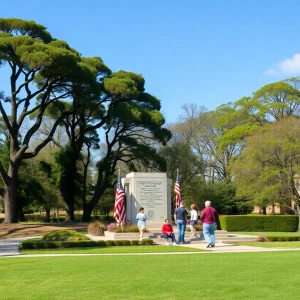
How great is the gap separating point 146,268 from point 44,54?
28104 millimetres

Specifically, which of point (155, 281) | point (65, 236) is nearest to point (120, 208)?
point (65, 236)

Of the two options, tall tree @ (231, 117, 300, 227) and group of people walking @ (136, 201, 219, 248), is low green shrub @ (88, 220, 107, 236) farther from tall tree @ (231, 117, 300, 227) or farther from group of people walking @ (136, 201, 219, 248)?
tall tree @ (231, 117, 300, 227)

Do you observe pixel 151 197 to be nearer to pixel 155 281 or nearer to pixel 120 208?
pixel 120 208

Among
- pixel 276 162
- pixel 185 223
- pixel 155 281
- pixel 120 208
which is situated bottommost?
pixel 155 281

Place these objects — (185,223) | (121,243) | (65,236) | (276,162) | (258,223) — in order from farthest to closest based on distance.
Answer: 1. (276,162)
2. (258,223)
3. (65,236)
4. (185,223)
5. (121,243)

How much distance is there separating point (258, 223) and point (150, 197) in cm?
1042

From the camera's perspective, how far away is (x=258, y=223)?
33969 mm

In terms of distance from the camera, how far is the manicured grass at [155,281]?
7.19 meters

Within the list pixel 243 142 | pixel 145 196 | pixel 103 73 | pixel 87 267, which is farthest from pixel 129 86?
pixel 87 267

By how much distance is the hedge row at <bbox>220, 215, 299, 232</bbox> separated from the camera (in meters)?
33.8

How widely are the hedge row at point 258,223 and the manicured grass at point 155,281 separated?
22.9 meters

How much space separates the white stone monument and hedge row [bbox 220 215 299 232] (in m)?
8.23

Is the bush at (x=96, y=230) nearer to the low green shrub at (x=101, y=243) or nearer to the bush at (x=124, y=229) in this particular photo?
the bush at (x=124, y=229)

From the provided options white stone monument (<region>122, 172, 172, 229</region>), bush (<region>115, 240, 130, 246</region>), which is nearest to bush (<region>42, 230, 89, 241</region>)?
bush (<region>115, 240, 130, 246</region>)
